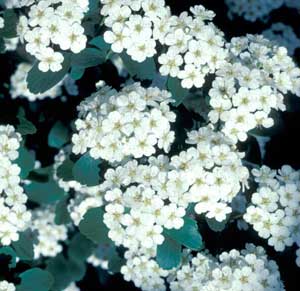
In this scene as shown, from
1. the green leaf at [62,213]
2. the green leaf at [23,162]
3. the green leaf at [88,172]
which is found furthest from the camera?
the green leaf at [62,213]

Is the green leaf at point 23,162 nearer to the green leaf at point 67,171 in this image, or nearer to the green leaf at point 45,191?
the green leaf at point 67,171

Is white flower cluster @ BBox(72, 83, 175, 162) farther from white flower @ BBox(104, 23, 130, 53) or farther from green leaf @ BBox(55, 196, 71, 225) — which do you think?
green leaf @ BBox(55, 196, 71, 225)

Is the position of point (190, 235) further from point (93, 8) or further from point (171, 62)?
point (93, 8)

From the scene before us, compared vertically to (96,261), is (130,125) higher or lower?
higher

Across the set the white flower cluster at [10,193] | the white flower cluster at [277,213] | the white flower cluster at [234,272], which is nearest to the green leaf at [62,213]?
the white flower cluster at [10,193]

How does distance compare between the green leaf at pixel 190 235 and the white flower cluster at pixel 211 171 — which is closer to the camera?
the white flower cluster at pixel 211 171

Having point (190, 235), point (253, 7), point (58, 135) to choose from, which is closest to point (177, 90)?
point (190, 235)
